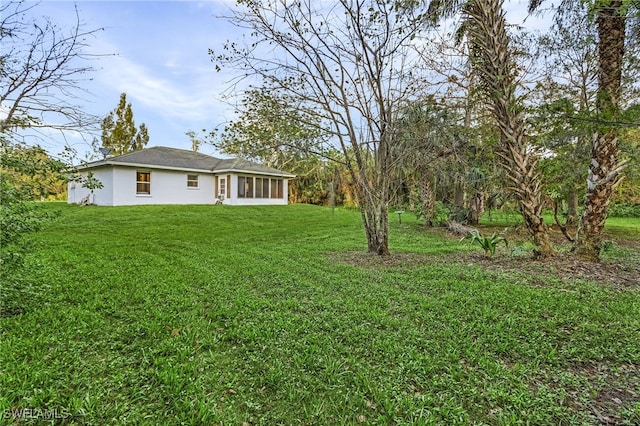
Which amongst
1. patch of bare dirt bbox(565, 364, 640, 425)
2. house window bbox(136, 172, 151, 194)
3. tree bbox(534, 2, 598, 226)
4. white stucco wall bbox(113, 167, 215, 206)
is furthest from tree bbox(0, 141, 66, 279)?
house window bbox(136, 172, 151, 194)

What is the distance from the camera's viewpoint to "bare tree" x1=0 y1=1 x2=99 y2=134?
3580 millimetres

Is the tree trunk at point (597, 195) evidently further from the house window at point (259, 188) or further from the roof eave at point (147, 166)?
the house window at point (259, 188)

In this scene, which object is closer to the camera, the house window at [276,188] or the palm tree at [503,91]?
the palm tree at [503,91]

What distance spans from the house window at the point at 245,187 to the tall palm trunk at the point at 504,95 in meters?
16.2

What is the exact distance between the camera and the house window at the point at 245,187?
20.4m

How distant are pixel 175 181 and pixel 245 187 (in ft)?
13.5

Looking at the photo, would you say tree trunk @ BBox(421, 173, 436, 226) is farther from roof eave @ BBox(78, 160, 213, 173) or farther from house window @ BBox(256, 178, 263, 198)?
roof eave @ BBox(78, 160, 213, 173)

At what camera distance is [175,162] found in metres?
19.1

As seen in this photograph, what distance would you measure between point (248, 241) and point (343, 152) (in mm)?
4069

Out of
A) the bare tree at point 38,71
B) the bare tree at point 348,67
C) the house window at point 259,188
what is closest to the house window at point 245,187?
the house window at point 259,188

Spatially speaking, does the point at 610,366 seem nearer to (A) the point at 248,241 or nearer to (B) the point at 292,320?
(B) the point at 292,320

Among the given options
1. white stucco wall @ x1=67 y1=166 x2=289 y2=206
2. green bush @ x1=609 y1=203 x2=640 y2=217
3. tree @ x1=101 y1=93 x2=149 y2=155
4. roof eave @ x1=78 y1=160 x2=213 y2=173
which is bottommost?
green bush @ x1=609 y1=203 x2=640 y2=217

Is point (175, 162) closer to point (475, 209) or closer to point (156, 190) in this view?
point (156, 190)

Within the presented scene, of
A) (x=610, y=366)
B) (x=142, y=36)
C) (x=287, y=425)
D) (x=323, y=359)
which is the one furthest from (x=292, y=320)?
(x=142, y=36)
